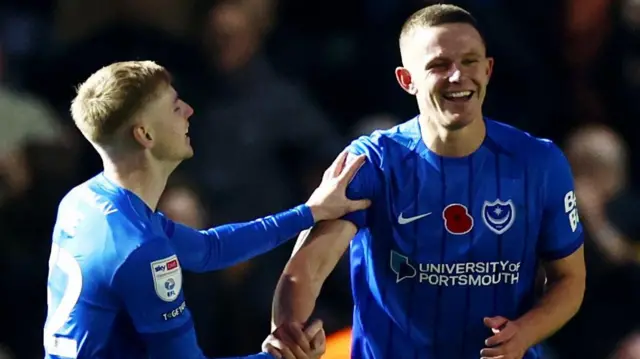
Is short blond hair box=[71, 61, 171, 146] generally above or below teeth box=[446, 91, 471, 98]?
below

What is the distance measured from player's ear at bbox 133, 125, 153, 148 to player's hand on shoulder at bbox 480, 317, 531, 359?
1097 mm

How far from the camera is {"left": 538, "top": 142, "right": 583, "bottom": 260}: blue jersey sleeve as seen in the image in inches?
170

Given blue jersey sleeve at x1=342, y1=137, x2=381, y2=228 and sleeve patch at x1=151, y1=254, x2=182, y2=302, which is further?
blue jersey sleeve at x1=342, y1=137, x2=381, y2=228

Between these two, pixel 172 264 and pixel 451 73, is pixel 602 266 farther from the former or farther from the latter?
pixel 172 264

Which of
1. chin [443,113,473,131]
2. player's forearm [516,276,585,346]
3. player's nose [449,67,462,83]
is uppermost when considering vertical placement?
player's nose [449,67,462,83]

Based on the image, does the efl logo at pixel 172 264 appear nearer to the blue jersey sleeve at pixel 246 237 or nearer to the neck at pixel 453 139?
the blue jersey sleeve at pixel 246 237

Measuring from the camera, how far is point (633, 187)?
7.41 meters

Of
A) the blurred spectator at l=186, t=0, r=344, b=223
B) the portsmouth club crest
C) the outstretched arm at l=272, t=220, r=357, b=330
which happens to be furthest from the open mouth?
the blurred spectator at l=186, t=0, r=344, b=223

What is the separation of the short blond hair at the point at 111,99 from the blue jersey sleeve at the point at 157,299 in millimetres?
342

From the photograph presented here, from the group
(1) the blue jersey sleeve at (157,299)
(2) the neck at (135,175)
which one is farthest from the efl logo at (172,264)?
(2) the neck at (135,175)

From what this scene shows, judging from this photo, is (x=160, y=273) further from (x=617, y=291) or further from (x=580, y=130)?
(x=580, y=130)

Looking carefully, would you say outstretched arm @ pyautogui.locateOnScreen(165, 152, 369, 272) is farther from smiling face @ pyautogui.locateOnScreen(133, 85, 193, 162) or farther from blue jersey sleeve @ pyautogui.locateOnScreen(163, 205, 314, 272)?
smiling face @ pyautogui.locateOnScreen(133, 85, 193, 162)

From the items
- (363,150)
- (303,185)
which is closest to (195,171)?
(303,185)

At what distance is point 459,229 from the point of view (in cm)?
432
